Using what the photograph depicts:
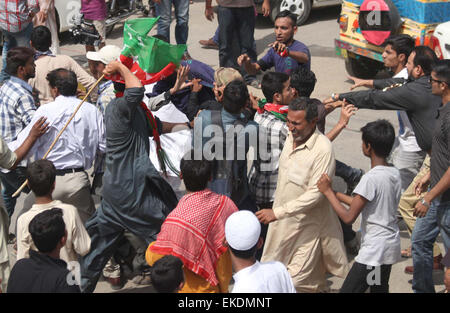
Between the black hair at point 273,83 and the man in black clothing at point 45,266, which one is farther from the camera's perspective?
the black hair at point 273,83

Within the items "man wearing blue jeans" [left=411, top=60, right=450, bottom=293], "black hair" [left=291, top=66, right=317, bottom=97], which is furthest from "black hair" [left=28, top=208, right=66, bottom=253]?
"man wearing blue jeans" [left=411, top=60, right=450, bottom=293]

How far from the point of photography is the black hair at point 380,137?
4.57 meters

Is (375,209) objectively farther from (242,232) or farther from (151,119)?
(151,119)

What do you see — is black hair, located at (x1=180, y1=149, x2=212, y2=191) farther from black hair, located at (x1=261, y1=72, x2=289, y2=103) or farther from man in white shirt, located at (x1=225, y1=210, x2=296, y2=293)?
black hair, located at (x1=261, y1=72, x2=289, y2=103)

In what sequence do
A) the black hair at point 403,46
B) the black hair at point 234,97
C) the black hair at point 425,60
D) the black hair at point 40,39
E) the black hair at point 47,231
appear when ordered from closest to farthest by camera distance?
1. the black hair at point 47,231
2. the black hair at point 234,97
3. the black hair at point 425,60
4. the black hair at point 403,46
5. the black hair at point 40,39

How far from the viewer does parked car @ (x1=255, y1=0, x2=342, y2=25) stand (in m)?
11.7

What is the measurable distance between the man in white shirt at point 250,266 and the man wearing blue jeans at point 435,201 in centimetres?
160

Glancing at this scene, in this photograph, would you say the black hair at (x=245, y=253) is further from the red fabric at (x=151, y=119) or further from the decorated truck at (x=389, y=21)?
the decorated truck at (x=389, y=21)

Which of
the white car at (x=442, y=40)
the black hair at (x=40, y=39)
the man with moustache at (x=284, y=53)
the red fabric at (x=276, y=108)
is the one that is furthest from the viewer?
the white car at (x=442, y=40)

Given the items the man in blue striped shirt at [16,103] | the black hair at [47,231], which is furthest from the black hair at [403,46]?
the black hair at [47,231]

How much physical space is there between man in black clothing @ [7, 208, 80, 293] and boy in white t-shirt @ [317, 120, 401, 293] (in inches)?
Answer: 70.0

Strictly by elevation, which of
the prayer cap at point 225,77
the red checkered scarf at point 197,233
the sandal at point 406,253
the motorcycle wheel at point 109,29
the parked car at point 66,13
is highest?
the prayer cap at point 225,77

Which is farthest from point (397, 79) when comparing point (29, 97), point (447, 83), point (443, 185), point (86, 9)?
point (86, 9)

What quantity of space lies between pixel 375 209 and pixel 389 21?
434 centimetres
